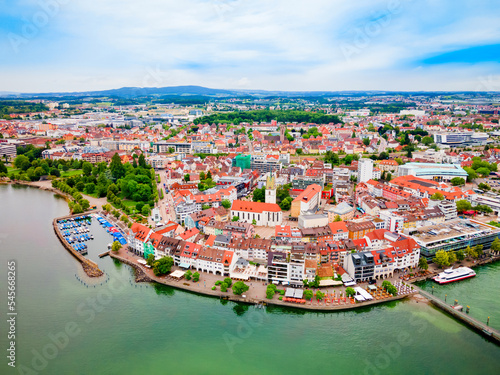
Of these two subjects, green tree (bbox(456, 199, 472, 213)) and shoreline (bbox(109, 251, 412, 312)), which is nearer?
shoreline (bbox(109, 251, 412, 312))

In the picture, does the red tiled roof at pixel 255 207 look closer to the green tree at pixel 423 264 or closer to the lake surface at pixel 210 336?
the lake surface at pixel 210 336

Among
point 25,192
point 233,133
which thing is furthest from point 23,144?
point 233,133

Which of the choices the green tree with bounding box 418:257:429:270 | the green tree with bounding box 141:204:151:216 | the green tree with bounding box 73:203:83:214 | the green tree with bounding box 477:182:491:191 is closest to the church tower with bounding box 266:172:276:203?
the green tree with bounding box 141:204:151:216

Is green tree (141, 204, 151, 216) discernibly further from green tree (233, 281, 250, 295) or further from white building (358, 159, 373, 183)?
white building (358, 159, 373, 183)

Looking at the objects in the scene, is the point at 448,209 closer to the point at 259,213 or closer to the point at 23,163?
the point at 259,213

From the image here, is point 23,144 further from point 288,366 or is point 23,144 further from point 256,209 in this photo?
point 288,366

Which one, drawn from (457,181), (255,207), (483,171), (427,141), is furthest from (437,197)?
(427,141)
